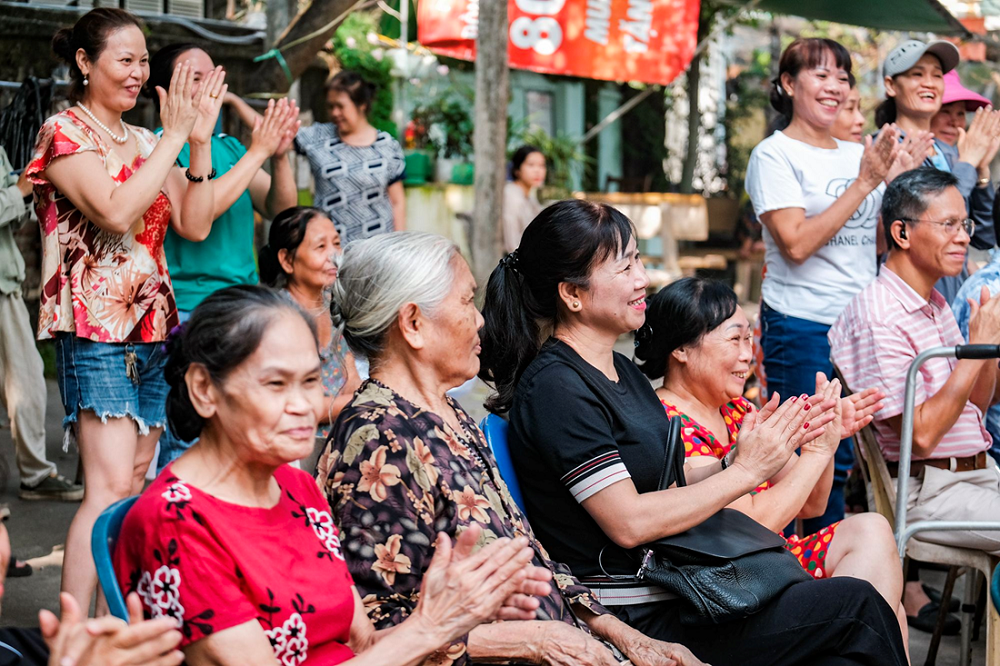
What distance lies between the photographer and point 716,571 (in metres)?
2.44

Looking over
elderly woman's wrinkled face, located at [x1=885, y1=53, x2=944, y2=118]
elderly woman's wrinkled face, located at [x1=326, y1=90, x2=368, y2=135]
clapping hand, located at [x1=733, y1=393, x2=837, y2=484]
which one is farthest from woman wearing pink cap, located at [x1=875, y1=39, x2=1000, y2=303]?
elderly woman's wrinkled face, located at [x1=326, y1=90, x2=368, y2=135]

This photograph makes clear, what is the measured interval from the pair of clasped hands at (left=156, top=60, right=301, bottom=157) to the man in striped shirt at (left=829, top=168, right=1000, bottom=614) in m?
1.93

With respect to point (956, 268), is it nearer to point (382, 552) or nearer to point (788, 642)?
point (788, 642)

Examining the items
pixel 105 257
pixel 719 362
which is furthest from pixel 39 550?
pixel 719 362

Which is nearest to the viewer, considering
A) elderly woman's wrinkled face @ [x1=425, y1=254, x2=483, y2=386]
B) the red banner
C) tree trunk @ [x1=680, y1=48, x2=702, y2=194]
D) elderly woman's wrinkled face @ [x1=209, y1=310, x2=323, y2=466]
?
elderly woman's wrinkled face @ [x1=209, y1=310, x2=323, y2=466]

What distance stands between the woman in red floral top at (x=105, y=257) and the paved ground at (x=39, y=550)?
757 mm

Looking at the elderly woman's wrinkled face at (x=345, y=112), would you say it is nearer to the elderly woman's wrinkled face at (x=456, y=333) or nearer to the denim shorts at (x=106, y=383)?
the denim shorts at (x=106, y=383)

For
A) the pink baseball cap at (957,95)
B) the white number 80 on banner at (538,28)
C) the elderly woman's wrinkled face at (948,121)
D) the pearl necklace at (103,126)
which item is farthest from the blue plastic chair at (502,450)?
the white number 80 on banner at (538,28)

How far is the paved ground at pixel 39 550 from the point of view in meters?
3.53

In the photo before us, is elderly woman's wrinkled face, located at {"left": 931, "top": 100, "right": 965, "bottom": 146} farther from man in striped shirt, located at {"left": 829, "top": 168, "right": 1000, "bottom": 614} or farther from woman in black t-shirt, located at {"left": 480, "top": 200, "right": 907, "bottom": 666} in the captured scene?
woman in black t-shirt, located at {"left": 480, "top": 200, "right": 907, "bottom": 666}

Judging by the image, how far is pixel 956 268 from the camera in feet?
11.2

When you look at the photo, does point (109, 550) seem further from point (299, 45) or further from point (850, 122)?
point (299, 45)

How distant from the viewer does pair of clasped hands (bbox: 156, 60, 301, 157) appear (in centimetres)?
310

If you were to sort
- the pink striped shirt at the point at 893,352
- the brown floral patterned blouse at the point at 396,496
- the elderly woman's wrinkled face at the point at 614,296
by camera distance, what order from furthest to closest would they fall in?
the pink striped shirt at the point at 893,352 → the elderly woman's wrinkled face at the point at 614,296 → the brown floral patterned blouse at the point at 396,496
